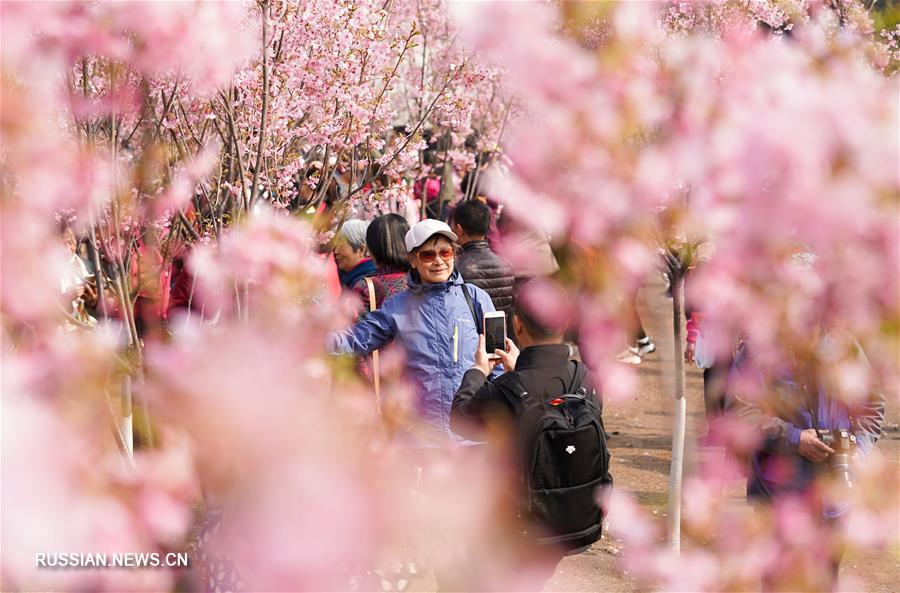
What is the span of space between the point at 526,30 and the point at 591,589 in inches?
177

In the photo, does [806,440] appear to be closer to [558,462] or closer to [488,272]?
[558,462]

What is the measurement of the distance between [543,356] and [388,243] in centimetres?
204

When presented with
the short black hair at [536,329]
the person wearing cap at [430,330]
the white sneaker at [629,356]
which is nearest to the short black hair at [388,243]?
the person wearing cap at [430,330]

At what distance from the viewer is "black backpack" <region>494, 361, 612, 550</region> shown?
3.83 metres

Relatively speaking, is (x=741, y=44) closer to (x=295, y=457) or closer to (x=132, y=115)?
(x=295, y=457)

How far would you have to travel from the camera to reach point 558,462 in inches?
152

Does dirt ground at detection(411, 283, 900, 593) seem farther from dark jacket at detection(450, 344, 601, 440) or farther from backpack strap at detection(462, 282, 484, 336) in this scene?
backpack strap at detection(462, 282, 484, 336)

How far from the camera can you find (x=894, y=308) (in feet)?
5.33

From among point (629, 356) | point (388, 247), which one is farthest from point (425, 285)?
point (629, 356)

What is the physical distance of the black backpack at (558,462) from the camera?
12.6ft

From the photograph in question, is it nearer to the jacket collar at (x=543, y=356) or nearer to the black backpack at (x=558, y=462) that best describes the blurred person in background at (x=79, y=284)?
the jacket collar at (x=543, y=356)

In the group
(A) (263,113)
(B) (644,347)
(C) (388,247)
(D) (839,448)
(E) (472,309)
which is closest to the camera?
(D) (839,448)

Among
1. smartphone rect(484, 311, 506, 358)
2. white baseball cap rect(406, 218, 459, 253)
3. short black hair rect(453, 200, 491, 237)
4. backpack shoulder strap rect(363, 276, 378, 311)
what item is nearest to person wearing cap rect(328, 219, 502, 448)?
white baseball cap rect(406, 218, 459, 253)

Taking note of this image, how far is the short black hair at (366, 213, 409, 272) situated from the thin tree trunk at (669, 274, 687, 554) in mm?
1467
